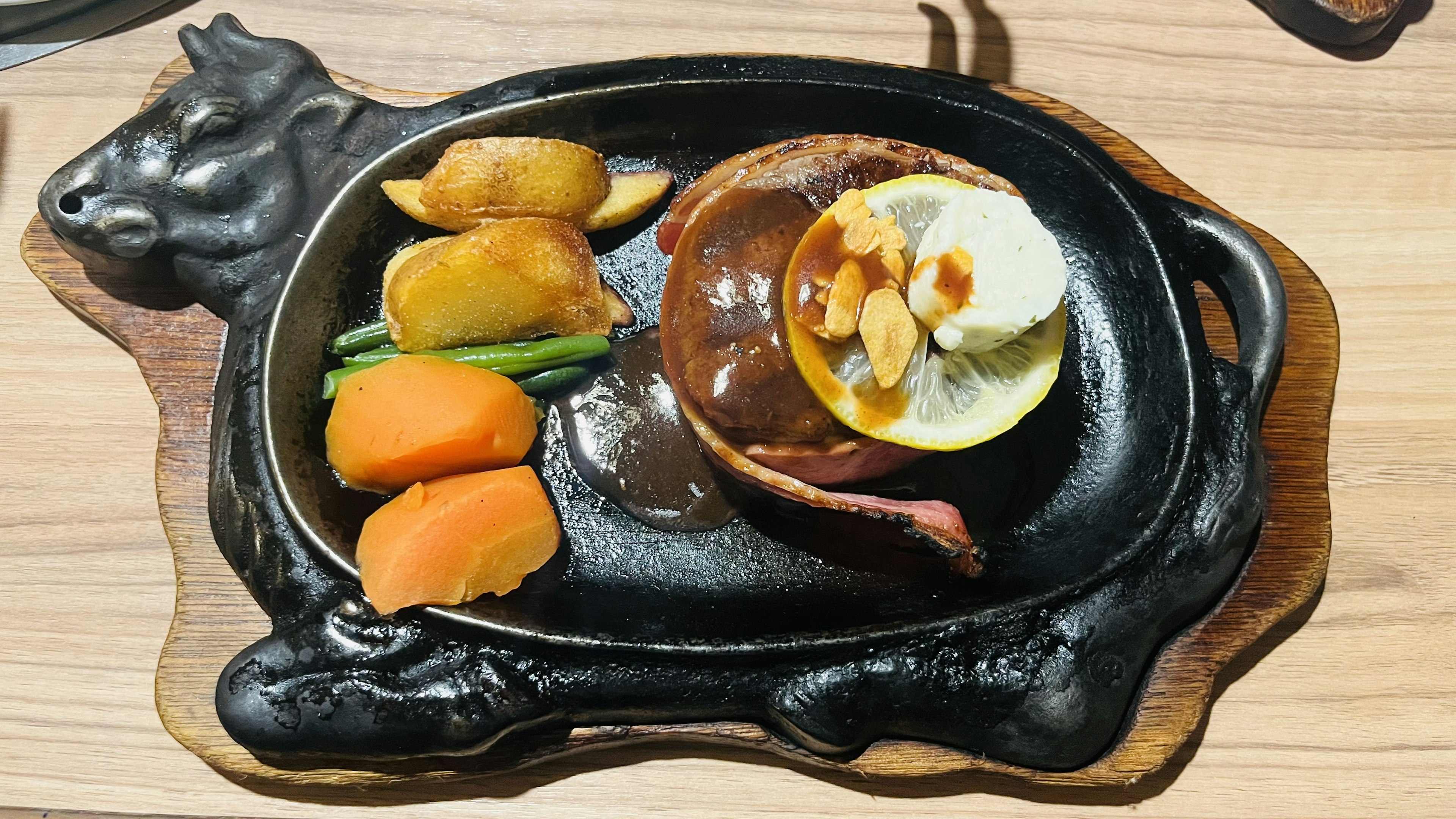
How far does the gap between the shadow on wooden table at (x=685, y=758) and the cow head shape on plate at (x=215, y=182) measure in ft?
4.50

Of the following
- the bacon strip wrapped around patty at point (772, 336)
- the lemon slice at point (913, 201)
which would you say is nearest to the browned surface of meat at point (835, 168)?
the bacon strip wrapped around patty at point (772, 336)

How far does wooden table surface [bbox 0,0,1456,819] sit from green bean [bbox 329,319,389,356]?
0.72 meters

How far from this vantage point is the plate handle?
91.8 inches

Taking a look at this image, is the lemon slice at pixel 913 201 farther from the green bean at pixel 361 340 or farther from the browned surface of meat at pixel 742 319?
the green bean at pixel 361 340

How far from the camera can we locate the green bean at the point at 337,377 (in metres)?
2.31

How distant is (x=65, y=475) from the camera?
8.08ft

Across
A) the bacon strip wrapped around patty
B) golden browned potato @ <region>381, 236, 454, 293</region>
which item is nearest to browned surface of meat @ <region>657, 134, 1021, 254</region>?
the bacon strip wrapped around patty

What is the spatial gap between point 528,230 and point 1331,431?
2.60m

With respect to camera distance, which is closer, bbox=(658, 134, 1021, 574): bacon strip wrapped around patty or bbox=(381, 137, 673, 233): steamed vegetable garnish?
bbox=(658, 134, 1021, 574): bacon strip wrapped around patty

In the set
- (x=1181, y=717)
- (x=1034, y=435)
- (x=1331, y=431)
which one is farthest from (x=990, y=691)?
(x=1331, y=431)

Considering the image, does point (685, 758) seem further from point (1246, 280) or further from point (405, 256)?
point (1246, 280)

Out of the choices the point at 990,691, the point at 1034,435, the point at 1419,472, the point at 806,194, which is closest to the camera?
the point at 990,691

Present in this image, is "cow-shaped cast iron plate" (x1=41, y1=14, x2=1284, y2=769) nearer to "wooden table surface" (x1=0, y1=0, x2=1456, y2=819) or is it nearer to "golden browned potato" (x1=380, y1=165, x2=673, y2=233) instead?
"golden browned potato" (x1=380, y1=165, x2=673, y2=233)

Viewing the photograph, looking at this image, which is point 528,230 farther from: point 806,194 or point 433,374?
point 806,194
